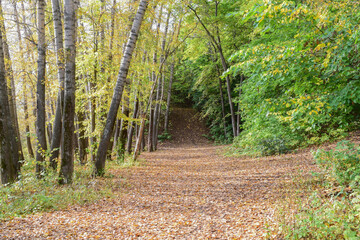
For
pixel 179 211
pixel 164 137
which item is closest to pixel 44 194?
pixel 179 211

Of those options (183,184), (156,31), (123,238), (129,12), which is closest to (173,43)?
(156,31)

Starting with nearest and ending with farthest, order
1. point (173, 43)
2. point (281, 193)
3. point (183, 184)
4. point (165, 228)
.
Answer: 1. point (165, 228)
2. point (281, 193)
3. point (183, 184)
4. point (173, 43)

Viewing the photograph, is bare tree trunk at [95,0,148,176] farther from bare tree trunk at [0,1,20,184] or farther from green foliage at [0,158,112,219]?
bare tree trunk at [0,1,20,184]

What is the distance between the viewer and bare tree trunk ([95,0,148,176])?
286 inches

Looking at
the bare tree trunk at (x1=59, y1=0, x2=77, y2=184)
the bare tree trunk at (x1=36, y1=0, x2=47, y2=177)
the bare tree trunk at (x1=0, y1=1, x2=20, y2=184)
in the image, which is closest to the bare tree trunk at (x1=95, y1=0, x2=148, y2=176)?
the bare tree trunk at (x1=59, y1=0, x2=77, y2=184)

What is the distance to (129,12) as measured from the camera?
9.59 m

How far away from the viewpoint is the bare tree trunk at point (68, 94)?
6.06m

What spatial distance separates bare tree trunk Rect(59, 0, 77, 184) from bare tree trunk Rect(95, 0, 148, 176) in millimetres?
1222

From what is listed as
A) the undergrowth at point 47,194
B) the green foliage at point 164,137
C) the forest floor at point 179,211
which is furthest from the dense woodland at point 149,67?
the green foliage at point 164,137

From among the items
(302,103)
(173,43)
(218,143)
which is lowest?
(218,143)

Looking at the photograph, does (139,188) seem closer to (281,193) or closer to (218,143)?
(281,193)

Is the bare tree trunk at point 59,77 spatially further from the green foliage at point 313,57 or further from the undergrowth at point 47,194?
the green foliage at point 313,57

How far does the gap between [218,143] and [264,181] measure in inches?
657

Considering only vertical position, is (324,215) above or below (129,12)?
below
